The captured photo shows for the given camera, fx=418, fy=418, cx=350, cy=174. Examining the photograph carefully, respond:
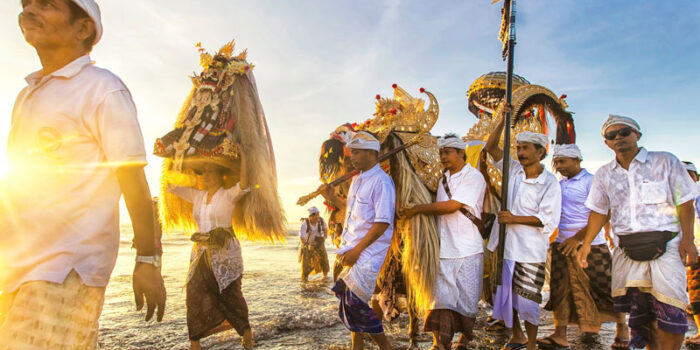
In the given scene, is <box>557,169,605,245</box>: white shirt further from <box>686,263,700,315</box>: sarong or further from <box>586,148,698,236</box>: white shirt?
<box>686,263,700,315</box>: sarong

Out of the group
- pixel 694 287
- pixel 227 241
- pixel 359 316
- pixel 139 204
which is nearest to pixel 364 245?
pixel 359 316

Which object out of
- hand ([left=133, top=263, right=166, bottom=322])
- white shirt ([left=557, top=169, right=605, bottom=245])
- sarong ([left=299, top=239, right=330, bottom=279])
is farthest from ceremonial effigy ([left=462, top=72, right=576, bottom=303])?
sarong ([left=299, top=239, right=330, bottom=279])

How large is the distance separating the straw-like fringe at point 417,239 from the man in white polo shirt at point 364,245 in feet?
1.76

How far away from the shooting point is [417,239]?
449cm

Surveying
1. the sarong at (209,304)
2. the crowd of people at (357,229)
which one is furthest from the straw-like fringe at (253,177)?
the sarong at (209,304)

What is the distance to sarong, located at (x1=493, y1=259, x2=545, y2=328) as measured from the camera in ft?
14.1

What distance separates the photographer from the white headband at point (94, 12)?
1928mm

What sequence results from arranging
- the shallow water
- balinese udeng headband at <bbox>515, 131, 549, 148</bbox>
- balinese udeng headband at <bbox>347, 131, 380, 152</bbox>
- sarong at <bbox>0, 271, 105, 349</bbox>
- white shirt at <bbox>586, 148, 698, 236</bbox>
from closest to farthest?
sarong at <bbox>0, 271, 105, 349</bbox>, white shirt at <bbox>586, 148, 698, 236</bbox>, balinese udeng headband at <bbox>347, 131, 380, 152</bbox>, balinese udeng headband at <bbox>515, 131, 549, 148</bbox>, the shallow water

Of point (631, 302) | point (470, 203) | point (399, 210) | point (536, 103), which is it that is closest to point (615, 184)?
point (631, 302)

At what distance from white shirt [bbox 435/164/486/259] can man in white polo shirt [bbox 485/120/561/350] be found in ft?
1.29

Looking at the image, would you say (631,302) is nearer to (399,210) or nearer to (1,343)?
(399,210)

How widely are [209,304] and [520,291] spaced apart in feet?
10.9

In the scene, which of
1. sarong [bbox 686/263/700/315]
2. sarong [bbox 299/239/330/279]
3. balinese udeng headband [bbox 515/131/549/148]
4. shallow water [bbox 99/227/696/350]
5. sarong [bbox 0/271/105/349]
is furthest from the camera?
sarong [bbox 299/239/330/279]

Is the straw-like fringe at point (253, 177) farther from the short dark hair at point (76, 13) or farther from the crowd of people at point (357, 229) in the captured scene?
the short dark hair at point (76, 13)
